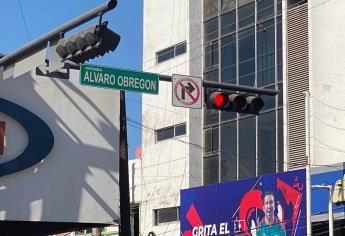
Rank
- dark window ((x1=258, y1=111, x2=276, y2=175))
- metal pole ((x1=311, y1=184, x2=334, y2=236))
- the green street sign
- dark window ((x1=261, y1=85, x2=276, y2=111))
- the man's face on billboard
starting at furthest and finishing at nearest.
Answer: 1. dark window ((x1=261, y1=85, x2=276, y2=111))
2. dark window ((x1=258, y1=111, x2=276, y2=175))
3. the man's face on billboard
4. metal pole ((x1=311, y1=184, x2=334, y2=236))
5. the green street sign

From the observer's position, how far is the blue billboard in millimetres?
28297

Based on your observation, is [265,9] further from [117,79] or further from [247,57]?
[117,79]

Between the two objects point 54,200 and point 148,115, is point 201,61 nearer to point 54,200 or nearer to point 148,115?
point 148,115

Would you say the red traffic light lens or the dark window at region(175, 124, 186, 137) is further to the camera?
the dark window at region(175, 124, 186, 137)

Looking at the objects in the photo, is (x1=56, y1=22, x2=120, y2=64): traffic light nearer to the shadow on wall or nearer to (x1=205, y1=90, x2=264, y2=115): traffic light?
(x1=205, y1=90, x2=264, y2=115): traffic light

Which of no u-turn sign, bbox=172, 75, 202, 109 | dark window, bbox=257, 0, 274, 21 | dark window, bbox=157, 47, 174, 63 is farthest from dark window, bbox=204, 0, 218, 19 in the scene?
no u-turn sign, bbox=172, 75, 202, 109

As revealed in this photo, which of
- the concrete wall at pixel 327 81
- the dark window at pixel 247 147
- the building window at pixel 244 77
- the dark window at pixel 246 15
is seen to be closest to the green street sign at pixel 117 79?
the concrete wall at pixel 327 81

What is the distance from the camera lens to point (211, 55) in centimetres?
3750

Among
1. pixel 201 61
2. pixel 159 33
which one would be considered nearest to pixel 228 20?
pixel 201 61

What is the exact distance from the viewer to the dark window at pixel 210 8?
37750 millimetres

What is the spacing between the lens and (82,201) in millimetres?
18781

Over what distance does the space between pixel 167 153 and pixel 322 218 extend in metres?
12.5

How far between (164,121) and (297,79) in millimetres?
8946

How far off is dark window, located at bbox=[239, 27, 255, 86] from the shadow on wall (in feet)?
52.3
